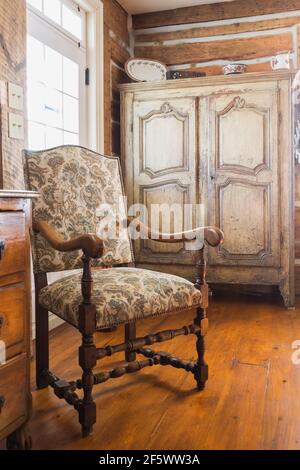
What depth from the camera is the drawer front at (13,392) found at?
1.32 m

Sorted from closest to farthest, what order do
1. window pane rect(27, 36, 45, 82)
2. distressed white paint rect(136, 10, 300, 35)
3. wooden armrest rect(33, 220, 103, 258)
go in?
wooden armrest rect(33, 220, 103, 258) → window pane rect(27, 36, 45, 82) → distressed white paint rect(136, 10, 300, 35)

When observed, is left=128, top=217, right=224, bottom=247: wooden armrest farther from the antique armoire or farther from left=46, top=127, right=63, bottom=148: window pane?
the antique armoire

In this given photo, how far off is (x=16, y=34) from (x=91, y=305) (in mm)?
1615

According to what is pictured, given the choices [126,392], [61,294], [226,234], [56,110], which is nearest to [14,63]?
[56,110]

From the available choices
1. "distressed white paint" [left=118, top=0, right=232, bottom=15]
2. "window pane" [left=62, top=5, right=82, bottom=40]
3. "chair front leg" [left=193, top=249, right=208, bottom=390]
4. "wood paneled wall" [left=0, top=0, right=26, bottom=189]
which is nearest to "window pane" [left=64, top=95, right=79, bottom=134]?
"window pane" [left=62, top=5, right=82, bottom=40]

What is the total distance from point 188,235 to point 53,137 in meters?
1.38

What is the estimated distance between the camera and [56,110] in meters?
2.97

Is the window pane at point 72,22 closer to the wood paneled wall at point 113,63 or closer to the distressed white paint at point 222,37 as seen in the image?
the wood paneled wall at point 113,63

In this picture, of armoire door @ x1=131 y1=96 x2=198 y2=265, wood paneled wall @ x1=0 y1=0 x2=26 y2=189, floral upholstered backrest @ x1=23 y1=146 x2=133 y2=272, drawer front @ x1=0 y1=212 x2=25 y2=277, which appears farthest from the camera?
armoire door @ x1=131 y1=96 x2=198 y2=265

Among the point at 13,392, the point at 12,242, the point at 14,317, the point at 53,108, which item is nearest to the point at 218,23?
the point at 53,108

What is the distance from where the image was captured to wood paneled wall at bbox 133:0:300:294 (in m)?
3.74

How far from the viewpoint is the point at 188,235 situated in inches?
80.7

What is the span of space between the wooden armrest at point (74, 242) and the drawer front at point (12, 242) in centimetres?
22

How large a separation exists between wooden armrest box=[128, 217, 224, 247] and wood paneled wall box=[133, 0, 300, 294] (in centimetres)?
203
